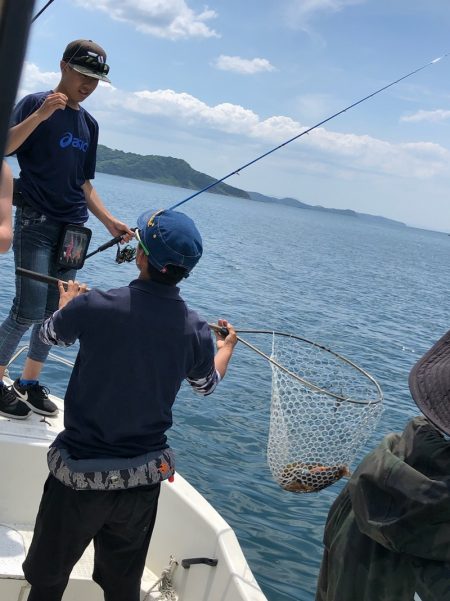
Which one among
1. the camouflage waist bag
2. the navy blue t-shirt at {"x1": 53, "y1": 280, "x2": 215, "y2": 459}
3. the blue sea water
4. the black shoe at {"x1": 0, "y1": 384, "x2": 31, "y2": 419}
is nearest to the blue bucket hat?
the navy blue t-shirt at {"x1": 53, "y1": 280, "x2": 215, "y2": 459}

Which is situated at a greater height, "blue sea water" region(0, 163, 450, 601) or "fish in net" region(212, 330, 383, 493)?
"fish in net" region(212, 330, 383, 493)

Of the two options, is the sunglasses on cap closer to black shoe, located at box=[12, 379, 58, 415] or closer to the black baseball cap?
the black baseball cap

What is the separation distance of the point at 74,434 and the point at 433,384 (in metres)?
1.52

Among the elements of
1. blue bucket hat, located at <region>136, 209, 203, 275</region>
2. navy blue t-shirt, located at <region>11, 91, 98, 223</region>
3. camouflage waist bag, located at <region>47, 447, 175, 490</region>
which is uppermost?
navy blue t-shirt, located at <region>11, 91, 98, 223</region>

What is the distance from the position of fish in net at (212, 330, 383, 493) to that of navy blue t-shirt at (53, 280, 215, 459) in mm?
997

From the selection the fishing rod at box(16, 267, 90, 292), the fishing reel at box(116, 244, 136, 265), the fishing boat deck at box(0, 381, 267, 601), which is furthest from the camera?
the fishing reel at box(116, 244, 136, 265)

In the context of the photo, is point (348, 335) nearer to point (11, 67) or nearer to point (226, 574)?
point (226, 574)

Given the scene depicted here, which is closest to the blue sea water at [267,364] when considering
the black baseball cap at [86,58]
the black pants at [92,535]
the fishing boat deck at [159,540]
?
the black pants at [92,535]

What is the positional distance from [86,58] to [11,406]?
2.16 metres

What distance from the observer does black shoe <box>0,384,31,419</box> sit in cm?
397

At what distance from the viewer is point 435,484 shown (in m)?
1.33

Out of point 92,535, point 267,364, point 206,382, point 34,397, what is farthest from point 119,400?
point 267,364

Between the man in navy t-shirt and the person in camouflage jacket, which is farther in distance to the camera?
the man in navy t-shirt

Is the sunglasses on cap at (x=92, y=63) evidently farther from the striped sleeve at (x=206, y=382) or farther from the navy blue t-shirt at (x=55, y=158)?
the striped sleeve at (x=206, y=382)
